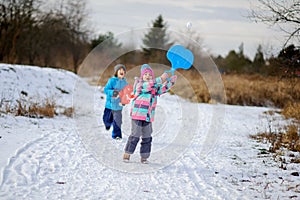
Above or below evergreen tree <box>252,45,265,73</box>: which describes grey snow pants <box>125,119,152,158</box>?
below

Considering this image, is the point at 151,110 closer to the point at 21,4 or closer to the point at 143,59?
the point at 143,59

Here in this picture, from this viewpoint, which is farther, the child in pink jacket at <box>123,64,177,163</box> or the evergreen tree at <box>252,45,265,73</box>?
the evergreen tree at <box>252,45,265,73</box>

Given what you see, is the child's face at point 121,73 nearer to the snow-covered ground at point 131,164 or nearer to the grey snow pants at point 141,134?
the snow-covered ground at point 131,164

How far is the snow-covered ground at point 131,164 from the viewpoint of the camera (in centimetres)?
423

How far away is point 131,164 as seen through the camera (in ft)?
18.1

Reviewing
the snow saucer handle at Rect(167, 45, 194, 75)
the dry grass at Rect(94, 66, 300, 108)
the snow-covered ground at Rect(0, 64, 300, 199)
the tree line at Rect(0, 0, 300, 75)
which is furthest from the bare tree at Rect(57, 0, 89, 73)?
the snow saucer handle at Rect(167, 45, 194, 75)

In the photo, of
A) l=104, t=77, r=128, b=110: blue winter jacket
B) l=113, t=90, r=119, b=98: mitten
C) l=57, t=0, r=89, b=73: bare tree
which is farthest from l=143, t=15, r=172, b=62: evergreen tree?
l=57, t=0, r=89, b=73: bare tree

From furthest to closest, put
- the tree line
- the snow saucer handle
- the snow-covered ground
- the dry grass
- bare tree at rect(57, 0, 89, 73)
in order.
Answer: bare tree at rect(57, 0, 89, 73)
the tree line
the dry grass
the snow saucer handle
the snow-covered ground

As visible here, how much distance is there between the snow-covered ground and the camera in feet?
13.9

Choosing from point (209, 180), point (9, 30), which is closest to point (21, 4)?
point (9, 30)

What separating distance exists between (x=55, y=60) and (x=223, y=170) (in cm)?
2264

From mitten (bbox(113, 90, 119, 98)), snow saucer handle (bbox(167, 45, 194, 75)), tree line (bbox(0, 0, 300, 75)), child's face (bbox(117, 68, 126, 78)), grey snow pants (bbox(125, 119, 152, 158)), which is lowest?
grey snow pants (bbox(125, 119, 152, 158))

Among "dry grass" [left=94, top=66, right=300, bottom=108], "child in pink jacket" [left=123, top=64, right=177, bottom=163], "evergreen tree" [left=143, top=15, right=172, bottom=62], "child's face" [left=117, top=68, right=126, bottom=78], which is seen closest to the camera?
"child in pink jacket" [left=123, top=64, right=177, bottom=163]

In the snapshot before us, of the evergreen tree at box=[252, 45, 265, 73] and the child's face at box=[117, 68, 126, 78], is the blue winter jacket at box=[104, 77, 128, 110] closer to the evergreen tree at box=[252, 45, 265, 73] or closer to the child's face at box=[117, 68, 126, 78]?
the child's face at box=[117, 68, 126, 78]
